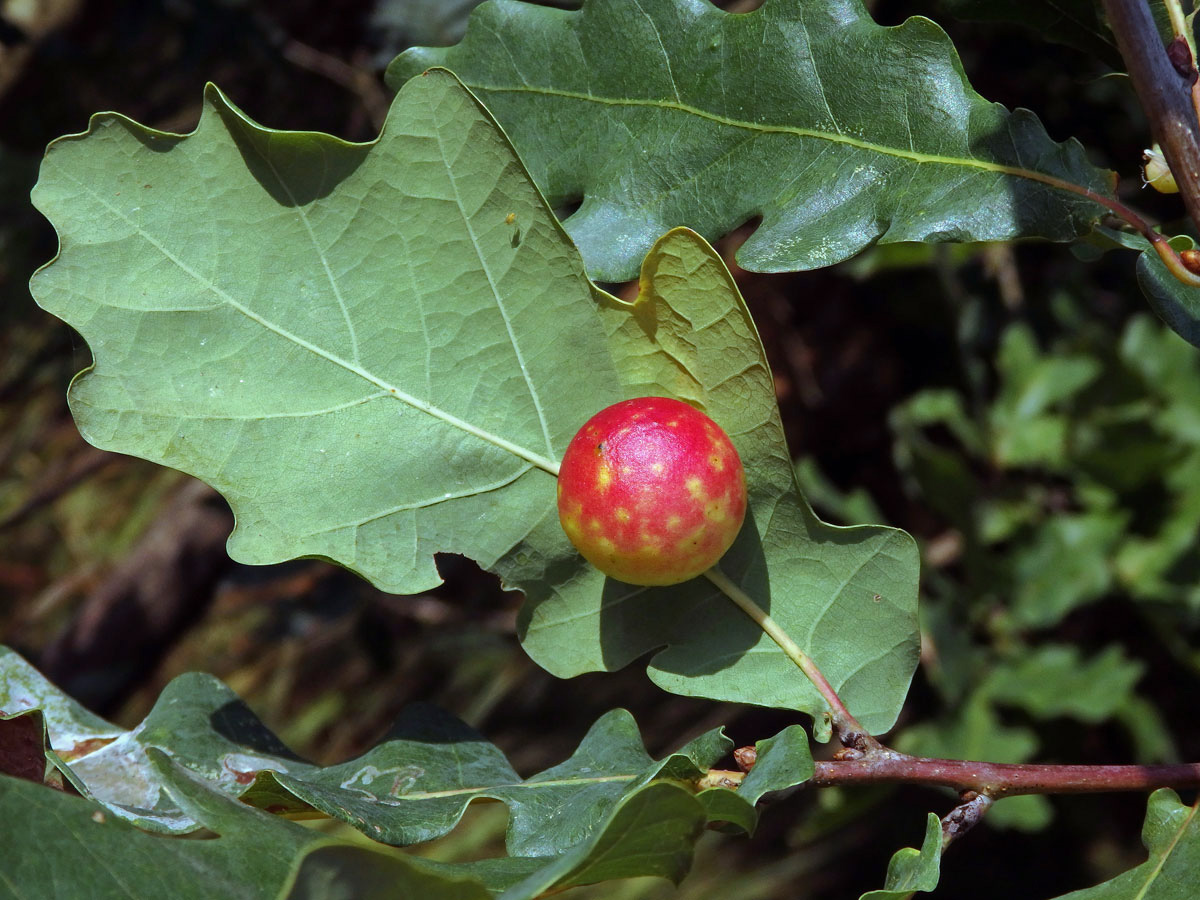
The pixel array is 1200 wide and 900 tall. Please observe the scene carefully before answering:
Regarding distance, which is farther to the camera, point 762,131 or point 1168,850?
point 762,131

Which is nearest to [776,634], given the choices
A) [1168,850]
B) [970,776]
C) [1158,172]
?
[970,776]

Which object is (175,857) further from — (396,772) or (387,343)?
(387,343)

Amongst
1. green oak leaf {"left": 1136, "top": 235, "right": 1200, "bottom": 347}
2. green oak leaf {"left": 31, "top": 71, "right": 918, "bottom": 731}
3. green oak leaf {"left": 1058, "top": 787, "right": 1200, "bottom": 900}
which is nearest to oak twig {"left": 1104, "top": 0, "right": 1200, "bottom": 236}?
green oak leaf {"left": 1136, "top": 235, "right": 1200, "bottom": 347}

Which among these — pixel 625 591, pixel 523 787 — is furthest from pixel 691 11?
pixel 523 787

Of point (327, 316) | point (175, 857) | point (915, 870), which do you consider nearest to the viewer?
point (175, 857)

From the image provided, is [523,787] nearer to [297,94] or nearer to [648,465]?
[648,465]

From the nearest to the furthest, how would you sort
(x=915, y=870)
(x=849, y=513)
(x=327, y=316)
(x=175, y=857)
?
(x=175, y=857) → (x=915, y=870) → (x=327, y=316) → (x=849, y=513)

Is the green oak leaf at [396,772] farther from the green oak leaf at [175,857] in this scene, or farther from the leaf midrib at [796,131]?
the leaf midrib at [796,131]
